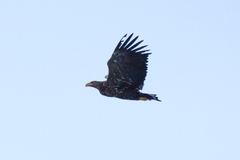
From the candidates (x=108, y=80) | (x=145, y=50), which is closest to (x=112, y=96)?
(x=108, y=80)

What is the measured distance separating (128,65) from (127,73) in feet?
0.99

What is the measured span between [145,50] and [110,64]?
Answer: 1.26 meters

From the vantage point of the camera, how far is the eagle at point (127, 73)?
20578mm

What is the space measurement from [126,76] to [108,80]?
2.24 ft

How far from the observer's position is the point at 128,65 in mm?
20734

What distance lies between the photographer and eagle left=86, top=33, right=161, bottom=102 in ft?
67.5

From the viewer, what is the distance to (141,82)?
822 inches

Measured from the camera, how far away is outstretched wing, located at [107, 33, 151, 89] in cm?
2056

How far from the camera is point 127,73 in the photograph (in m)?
20.9

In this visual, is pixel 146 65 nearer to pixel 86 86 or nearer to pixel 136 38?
pixel 136 38

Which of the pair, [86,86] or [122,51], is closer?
[122,51]

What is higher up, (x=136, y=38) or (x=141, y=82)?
(x=136, y=38)

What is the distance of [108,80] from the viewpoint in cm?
2120

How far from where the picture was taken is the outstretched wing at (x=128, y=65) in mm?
20562
